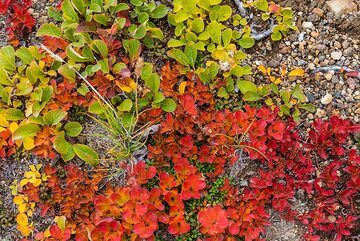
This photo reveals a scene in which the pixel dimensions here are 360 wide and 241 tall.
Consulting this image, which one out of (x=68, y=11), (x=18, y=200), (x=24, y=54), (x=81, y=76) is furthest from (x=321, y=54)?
(x=18, y=200)

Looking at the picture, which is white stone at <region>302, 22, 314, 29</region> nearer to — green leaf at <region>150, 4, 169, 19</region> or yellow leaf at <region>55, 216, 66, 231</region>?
green leaf at <region>150, 4, 169, 19</region>

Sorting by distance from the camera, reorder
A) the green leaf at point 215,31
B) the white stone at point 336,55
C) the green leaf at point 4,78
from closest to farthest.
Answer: the green leaf at point 4,78 → the green leaf at point 215,31 → the white stone at point 336,55

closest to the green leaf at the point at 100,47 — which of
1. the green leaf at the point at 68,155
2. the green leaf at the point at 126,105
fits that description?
the green leaf at the point at 126,105

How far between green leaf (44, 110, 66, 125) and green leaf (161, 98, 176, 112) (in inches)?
26.3

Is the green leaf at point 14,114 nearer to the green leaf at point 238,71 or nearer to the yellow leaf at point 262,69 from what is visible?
the green leaf at point 238,71

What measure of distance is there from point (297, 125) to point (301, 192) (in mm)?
469

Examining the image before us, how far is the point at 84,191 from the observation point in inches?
136

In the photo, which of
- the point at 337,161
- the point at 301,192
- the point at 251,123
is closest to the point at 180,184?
the point at 251,123

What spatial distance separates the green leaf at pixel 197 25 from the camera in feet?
12.0

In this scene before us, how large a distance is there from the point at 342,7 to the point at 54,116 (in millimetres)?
2225

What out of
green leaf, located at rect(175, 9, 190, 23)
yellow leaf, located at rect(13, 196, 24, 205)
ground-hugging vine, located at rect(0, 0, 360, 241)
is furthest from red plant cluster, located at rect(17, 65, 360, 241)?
green leaf, located at rect(175, 9, 190, 23)

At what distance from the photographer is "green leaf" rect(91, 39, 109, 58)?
11.5ft

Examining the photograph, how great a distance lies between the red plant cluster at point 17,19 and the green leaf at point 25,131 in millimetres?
716

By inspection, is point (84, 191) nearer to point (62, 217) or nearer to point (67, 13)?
point (62, 217)
